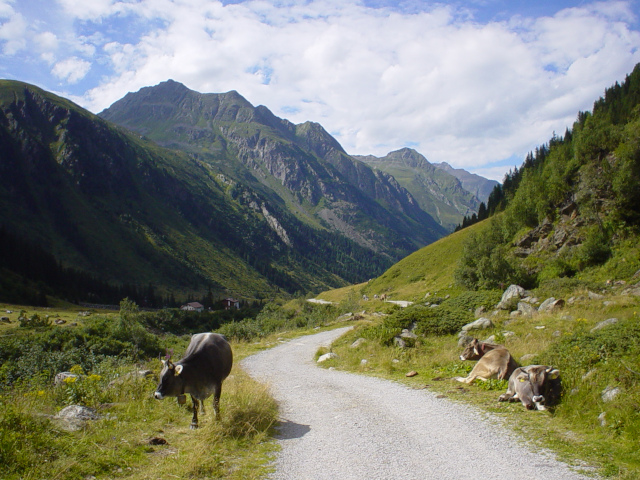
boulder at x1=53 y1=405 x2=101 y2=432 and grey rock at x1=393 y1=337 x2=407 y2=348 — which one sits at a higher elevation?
boulder at x1=53 y1=405 x2=101 y2=432

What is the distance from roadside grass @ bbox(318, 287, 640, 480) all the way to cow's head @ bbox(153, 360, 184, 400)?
7327 mm

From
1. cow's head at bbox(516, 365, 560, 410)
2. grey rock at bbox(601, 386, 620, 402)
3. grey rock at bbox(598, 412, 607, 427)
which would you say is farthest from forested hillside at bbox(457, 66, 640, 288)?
grey rock at bbox(598, 412, 607, 427)

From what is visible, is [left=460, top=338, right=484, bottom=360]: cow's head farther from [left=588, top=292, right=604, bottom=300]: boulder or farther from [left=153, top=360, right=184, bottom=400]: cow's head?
[left=588, top=292, right=604, bottom=300]: boulder

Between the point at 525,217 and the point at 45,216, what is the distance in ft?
746

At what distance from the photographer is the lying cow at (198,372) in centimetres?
793

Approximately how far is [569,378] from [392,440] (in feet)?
16.5

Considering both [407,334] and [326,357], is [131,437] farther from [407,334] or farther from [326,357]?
[407,334]

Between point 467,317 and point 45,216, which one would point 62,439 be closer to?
point 467,317

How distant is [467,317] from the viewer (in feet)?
66.9

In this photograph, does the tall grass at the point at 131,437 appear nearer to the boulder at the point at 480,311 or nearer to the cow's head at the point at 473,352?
the cow's head at the point at 473,352

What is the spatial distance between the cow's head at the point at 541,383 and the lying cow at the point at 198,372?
7608 mm

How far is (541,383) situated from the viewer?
919 centimetres

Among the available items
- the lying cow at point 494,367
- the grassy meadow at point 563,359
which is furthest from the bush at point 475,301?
the lying cow at point 494,367

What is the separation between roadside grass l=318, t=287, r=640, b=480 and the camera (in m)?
6.81
